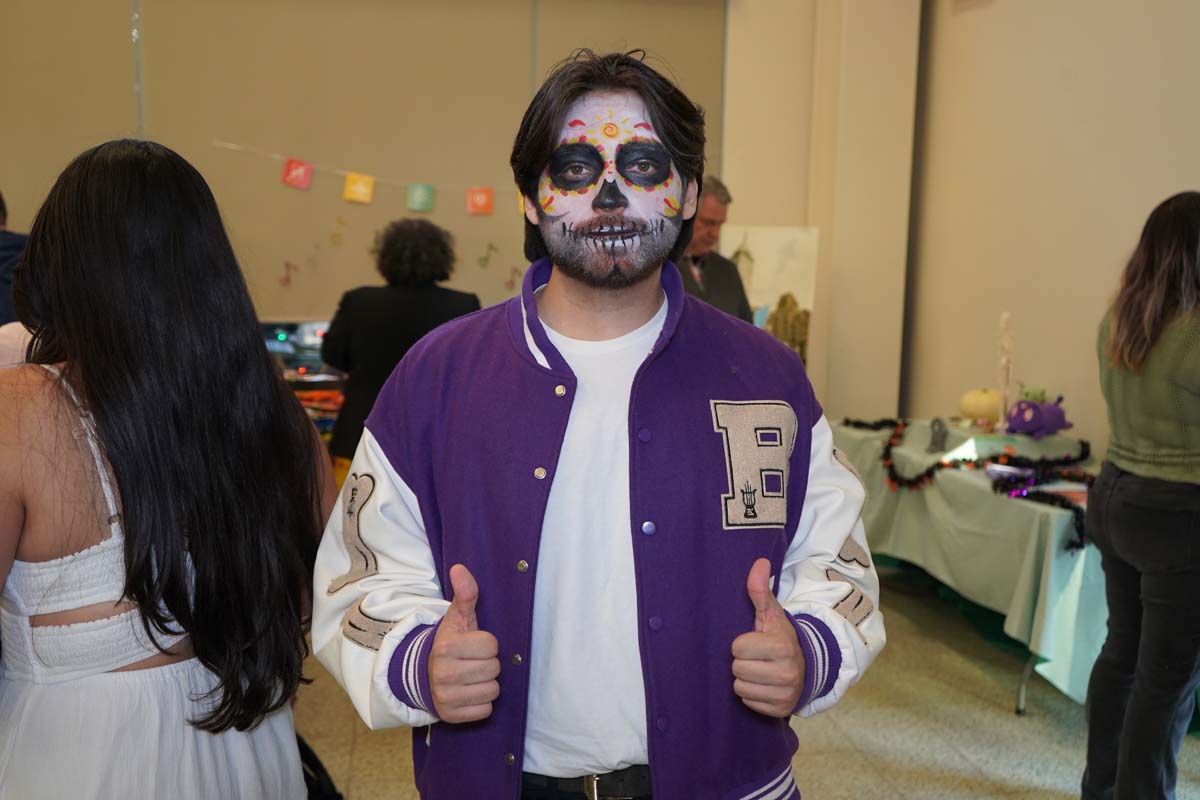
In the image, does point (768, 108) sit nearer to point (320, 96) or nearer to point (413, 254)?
point (320, 96)

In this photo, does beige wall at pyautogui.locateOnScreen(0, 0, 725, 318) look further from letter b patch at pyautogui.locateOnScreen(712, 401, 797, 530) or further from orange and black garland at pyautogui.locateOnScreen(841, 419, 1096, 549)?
letter b patch at pyautogui.locateOnScreen(712, 401, 797, 530)

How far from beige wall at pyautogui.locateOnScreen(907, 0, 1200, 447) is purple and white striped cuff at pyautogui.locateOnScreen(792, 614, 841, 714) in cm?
291

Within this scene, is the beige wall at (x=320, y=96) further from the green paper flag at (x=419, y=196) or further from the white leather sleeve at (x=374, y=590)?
the white leather sleeve at (x=374, y=590)

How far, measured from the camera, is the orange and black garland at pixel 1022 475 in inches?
124

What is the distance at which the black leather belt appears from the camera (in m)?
1.24

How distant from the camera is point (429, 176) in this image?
5473mm

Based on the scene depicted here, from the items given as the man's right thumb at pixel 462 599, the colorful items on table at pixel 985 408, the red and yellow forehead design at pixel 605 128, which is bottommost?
the colorful items on table at pixel 985 408

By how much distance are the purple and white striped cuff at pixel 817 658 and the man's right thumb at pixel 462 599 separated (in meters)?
0.38

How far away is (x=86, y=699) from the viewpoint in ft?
4.31

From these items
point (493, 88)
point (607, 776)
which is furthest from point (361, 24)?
point (607, 776)

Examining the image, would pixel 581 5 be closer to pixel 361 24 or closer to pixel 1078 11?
pixel 361 24

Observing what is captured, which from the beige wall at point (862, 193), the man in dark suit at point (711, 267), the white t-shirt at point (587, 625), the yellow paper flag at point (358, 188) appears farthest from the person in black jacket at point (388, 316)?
the beige wall at point (862, 193)

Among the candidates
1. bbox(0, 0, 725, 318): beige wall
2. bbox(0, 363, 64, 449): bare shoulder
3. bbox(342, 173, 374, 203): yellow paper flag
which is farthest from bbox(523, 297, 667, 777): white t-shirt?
bbox(342, 173, 374, 203): yellow paper flag

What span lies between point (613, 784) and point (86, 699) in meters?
0.67
